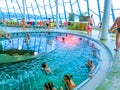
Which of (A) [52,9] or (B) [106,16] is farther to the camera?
(A) [52,9]

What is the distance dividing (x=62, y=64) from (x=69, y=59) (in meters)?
0.75

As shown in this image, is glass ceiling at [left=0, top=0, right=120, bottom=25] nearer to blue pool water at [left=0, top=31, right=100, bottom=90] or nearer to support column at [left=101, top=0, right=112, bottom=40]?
support column at [left=101, top=0, right=112, bottom=40]

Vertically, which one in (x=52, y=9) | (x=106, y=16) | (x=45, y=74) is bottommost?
(x=45, y=74)

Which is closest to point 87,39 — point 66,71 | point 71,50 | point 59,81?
point 71,50

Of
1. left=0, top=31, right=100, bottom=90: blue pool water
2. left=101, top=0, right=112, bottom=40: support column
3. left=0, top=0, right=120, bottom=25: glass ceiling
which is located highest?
left=0, top=0, right=120, bottom=25: glass ceiling

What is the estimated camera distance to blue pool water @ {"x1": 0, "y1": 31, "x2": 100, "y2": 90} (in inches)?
257

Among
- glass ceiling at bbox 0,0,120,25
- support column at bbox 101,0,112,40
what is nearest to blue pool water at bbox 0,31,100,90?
support column at bbox 101,0,112,40

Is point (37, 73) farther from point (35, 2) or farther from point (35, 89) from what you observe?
point (35, 2)

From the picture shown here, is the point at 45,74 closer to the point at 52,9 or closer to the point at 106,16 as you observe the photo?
the point at 106,16

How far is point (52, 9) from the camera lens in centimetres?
2483

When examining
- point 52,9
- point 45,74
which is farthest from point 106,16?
point 52,9

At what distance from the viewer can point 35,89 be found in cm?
618

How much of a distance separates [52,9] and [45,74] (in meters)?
18.3

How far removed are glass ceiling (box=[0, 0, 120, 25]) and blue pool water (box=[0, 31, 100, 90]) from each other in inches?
358
